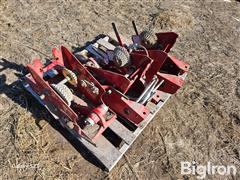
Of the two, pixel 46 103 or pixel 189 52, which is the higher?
pixel 189 52

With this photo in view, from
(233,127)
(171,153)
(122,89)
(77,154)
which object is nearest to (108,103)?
(122,89)

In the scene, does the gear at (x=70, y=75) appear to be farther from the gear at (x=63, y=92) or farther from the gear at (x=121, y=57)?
the gear at (x=121, y=57)

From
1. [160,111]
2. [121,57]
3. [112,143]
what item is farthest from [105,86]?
[160,111]

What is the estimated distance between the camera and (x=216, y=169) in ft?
13.5

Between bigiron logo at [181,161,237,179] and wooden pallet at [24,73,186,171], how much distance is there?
81 centimetres

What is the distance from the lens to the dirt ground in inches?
156

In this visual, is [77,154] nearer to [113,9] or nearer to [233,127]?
[233,127]

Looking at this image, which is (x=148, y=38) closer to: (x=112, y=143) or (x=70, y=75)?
(x=70, y=75)

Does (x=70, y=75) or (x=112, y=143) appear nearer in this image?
(x=70, y=75)

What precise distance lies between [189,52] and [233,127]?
1.87 meters

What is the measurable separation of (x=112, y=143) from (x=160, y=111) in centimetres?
100

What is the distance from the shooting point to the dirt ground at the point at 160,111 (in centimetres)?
396

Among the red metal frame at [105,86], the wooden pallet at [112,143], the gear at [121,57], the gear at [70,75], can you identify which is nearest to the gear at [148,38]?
the red metal frame at [105,86]

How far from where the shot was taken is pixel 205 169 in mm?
4105
